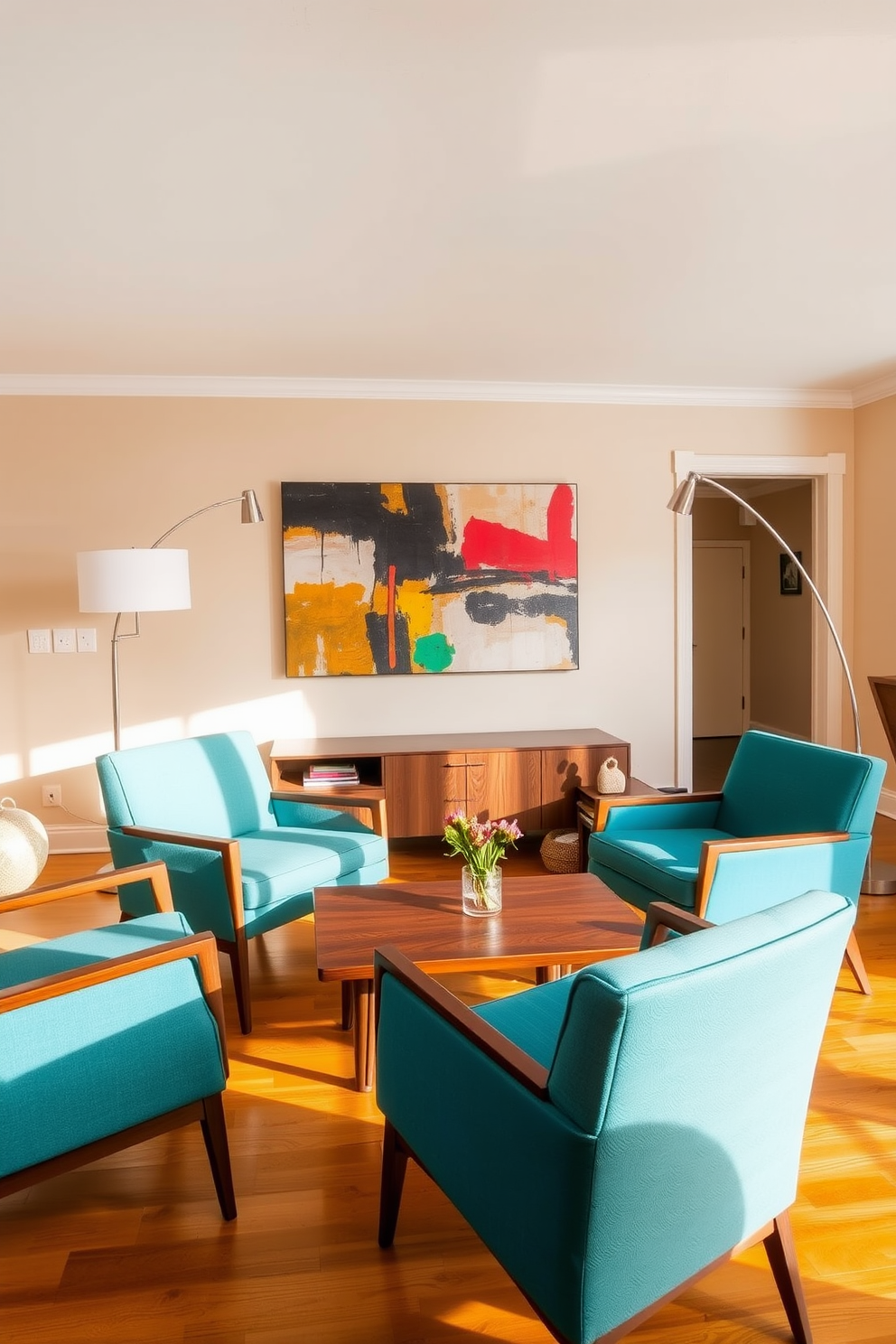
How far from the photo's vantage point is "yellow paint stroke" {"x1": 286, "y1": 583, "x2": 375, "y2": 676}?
483 cm

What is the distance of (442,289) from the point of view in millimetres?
3467

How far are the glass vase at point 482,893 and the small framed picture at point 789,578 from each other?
5.37m

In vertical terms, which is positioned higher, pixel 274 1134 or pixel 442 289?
pixel 442 289

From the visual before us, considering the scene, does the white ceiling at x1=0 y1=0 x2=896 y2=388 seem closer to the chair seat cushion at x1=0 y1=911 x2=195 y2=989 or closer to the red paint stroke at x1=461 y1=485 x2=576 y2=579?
the red paint stroke at x1=461 y1=485 x2=576 y2=579

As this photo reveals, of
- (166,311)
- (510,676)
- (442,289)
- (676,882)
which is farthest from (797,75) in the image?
(510,676)

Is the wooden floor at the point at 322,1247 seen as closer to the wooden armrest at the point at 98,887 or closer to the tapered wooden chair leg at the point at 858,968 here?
the tapered wooden chair leg at the point at 858,968

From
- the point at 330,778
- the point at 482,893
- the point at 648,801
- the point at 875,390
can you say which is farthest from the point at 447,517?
the point at 482,893

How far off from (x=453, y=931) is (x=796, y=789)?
4.61 ft

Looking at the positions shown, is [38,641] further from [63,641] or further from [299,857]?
[299,857]

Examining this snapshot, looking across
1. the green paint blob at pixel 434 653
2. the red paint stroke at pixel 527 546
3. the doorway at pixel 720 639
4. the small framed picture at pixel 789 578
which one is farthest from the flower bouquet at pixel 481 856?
the doorway at pixel 720 639

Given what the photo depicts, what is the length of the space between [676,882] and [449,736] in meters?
2.16

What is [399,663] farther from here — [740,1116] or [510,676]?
[740,1116]

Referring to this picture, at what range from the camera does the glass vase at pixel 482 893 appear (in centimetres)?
264

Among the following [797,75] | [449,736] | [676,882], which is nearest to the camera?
[797,75]
